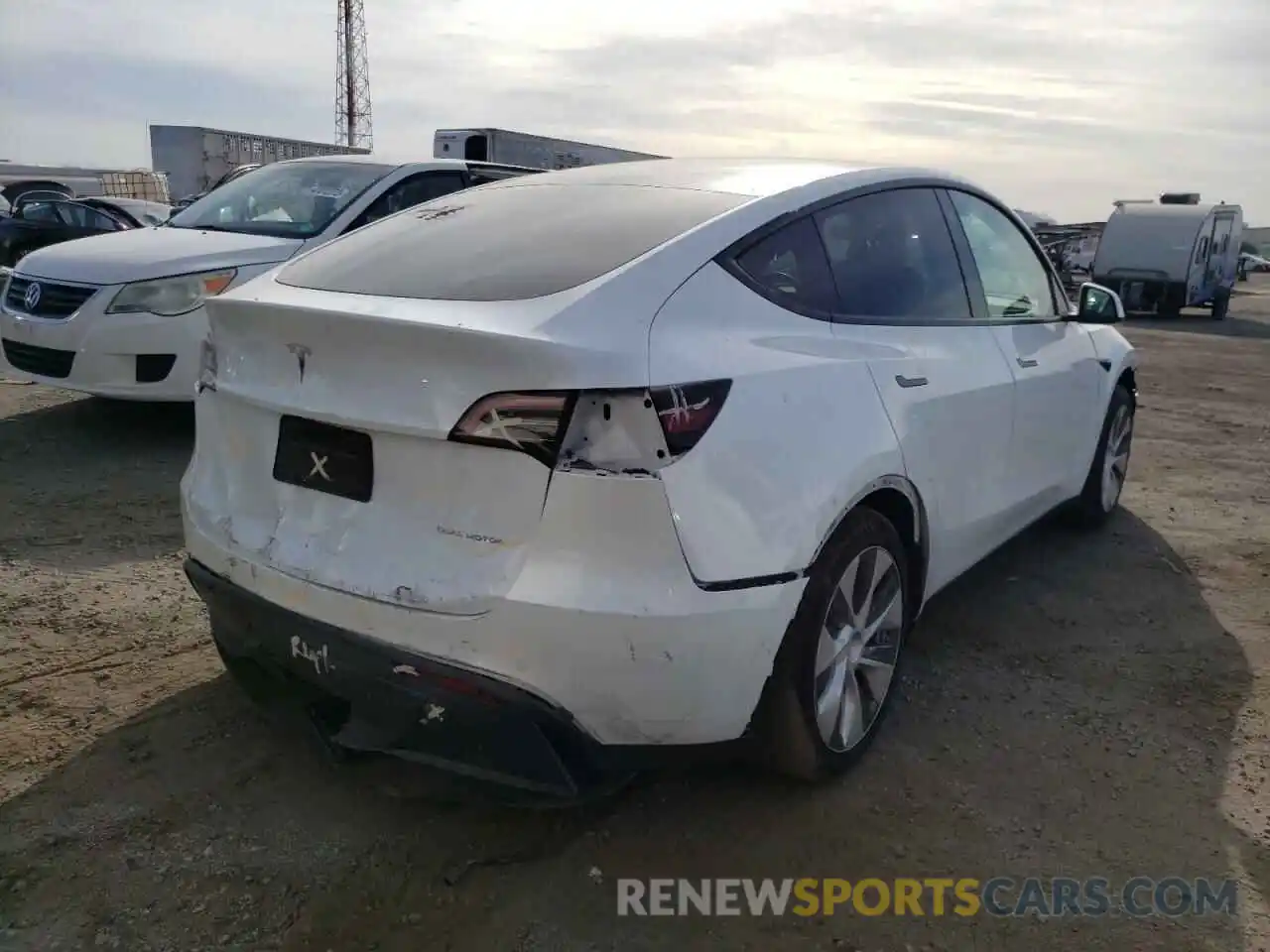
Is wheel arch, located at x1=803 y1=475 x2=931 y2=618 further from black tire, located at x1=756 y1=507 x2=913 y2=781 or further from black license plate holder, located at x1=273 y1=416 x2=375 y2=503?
black license plate holder, located at x1=273 y1=416 x2=375 y2=503

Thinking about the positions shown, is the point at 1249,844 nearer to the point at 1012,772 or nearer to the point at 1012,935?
the point at 1012,772

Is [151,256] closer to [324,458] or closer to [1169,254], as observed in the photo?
[324,458]

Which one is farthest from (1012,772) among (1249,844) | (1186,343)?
(1186,343)

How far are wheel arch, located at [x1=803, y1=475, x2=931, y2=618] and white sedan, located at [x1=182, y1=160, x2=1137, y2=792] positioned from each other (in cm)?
1

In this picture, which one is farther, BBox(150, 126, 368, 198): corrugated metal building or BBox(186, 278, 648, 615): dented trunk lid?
BBox(150, 126, 368, 198): corrugated metal building

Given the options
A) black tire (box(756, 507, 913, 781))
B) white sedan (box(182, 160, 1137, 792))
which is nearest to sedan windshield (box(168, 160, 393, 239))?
white sedan (box(182, 160, 1137, 792))

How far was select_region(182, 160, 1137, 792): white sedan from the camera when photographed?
2092mm

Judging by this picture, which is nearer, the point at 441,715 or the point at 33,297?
the point at 441,715

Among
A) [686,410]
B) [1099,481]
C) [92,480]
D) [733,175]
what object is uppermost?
[733,175]

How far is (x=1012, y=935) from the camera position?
226 cm

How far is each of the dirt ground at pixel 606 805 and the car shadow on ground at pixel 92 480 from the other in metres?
0.09

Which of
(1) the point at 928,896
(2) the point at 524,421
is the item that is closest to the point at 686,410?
(2) the point at 524,421

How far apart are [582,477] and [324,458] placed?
0.65m

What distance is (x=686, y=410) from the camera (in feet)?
7.06
